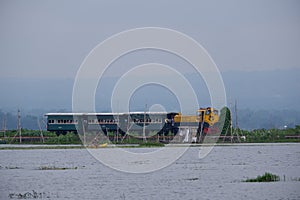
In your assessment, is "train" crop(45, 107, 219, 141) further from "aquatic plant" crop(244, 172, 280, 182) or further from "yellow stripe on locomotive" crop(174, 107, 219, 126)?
"aquatic plant" crop(244, 172, 280, 182)

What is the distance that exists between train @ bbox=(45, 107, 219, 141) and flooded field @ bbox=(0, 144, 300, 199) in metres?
34.1

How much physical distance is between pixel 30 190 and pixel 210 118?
5710 cm

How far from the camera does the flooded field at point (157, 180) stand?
35.7 metres

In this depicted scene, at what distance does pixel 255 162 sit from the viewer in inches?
2124

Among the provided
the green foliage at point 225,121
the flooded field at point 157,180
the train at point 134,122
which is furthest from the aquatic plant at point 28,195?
the green foliage at point 225,121

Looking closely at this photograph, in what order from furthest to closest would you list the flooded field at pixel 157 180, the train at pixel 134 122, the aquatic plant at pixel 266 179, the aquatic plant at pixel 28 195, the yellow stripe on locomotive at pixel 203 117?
the yellow stripe on locomotive at pixel 203 117 < the train at pixel 134 122 < the aquatic plant at pixel 266 179 < the flooded field at pixel 157 180 < the aquatic plant at pixel 28 195

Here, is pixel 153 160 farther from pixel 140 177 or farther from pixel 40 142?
pixel 40 142

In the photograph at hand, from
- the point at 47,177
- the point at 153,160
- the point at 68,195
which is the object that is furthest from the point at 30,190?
the point at 153,160

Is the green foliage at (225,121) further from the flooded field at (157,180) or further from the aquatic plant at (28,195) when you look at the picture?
the aquatic plant at (28,195)

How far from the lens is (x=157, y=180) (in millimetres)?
42062

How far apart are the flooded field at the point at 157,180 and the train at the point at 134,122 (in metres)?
34.1

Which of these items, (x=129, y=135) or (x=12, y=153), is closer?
(x=12, y=153)

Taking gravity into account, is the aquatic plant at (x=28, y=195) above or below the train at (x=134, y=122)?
below

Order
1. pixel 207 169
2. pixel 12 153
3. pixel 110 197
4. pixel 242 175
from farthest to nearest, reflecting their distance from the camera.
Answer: pixel 12 153
pixel 207 169
pixel 242 175
pixel 110 197
